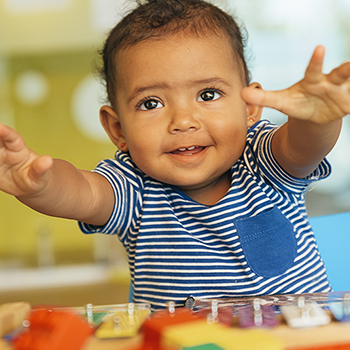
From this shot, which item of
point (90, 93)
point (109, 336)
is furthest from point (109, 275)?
point (109, 336)

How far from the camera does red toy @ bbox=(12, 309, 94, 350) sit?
16.5 inches

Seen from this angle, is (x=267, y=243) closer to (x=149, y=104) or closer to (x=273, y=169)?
(x=273, y=169)

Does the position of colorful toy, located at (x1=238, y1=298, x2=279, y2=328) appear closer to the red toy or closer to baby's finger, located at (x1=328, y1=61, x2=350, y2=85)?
the red toy

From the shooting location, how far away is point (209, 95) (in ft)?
2.88

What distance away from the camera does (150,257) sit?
3.00 feet

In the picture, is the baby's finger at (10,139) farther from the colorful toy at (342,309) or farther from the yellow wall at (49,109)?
the yellow wall at (49,109)

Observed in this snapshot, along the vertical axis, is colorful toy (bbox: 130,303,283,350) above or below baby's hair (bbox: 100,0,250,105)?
below

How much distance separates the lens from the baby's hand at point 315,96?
0.60m

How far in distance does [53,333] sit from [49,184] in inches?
11.2

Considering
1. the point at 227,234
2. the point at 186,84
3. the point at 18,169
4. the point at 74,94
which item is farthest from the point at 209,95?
the point at 74,94

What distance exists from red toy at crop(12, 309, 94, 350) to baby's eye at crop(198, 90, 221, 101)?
52 centimetres

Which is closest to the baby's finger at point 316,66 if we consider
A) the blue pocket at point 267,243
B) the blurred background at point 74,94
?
the blue pocket at point 267,243

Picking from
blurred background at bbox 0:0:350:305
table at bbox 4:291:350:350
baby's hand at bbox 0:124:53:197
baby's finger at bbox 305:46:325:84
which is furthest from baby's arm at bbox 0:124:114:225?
blurred background at bbox 0:0:350:305

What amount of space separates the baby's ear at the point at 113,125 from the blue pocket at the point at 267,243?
0.99 feet
